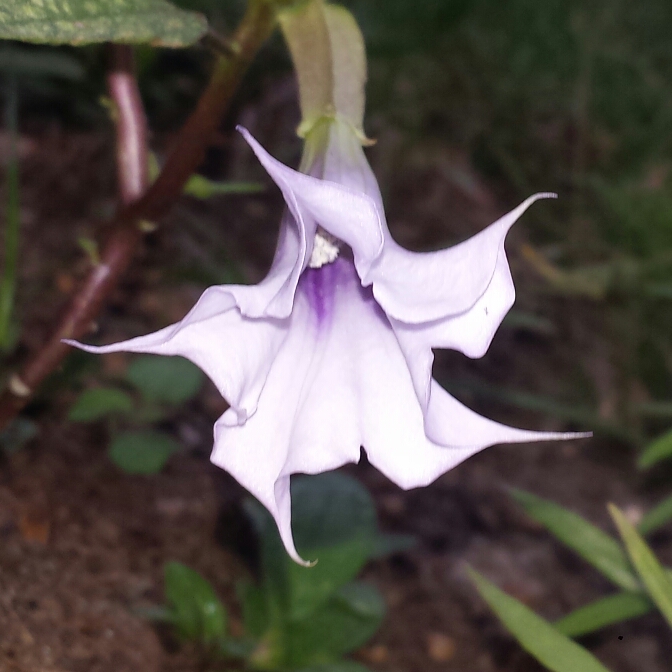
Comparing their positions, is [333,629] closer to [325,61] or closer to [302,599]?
[302,599]

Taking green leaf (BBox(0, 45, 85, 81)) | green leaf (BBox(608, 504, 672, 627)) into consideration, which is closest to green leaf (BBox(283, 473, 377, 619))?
green leaf (BBox(608, 504, 672, 627))

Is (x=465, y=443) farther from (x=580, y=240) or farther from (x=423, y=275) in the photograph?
(x=580, y=240)

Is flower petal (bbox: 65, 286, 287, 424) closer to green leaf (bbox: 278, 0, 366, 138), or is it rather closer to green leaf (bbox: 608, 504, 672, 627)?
green leaf (bbox: 278, 0, 366, 138)

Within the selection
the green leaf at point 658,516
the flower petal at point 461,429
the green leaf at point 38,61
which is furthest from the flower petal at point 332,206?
the green leaf at point 38,61

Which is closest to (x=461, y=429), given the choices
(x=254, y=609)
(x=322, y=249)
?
(x=322, y=249)

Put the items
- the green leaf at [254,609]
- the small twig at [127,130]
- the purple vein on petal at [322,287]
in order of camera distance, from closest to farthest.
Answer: the purple vein on petal at [322,287]
the small twig at [127,130]
the green leaf at [254,609]

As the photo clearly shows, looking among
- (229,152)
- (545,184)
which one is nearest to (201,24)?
(229,152)

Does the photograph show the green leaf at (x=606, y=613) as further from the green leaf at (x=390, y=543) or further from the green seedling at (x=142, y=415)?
the green seedling at (x=142, y=415)
